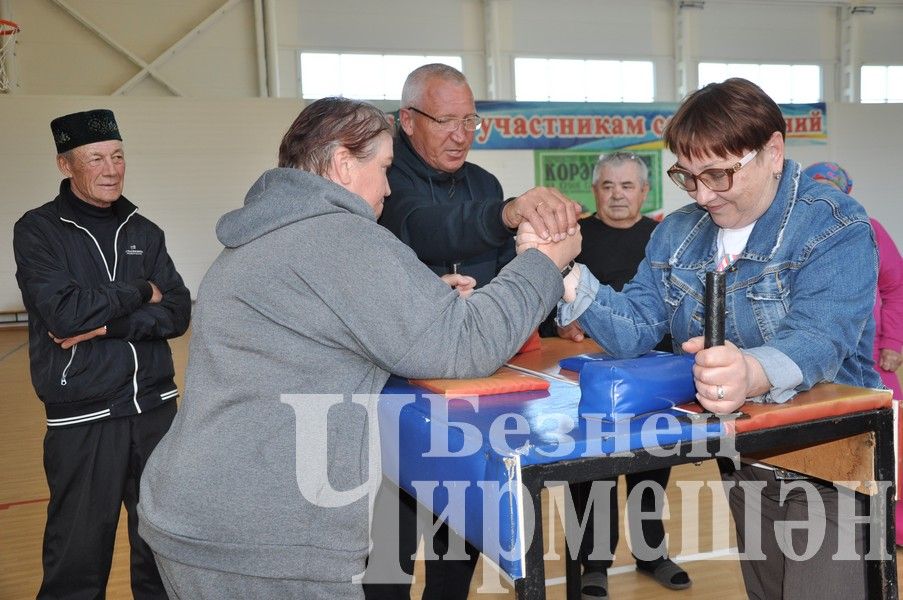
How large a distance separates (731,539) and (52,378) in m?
2.72

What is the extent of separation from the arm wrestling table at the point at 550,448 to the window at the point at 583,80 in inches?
487

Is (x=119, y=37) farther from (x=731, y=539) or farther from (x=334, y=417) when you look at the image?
(x=334, y=417)

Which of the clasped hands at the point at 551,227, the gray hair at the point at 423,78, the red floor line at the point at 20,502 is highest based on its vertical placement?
the gray hair at the point at 423,78

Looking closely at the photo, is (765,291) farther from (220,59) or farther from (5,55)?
(5,55)

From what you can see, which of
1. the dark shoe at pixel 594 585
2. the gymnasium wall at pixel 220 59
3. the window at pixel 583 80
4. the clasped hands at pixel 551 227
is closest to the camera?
the clasped hands at pixel 551 227

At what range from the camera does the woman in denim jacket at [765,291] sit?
1438 mm

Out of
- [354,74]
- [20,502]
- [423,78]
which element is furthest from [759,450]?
[354,74]

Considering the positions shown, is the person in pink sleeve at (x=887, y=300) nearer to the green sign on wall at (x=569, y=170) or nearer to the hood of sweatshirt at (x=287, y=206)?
the hood of sweatshirt at (x=287, y=206)

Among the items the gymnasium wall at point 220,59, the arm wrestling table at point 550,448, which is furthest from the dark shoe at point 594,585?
the gymnasium wall at point 220,59

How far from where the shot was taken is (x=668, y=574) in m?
3.12

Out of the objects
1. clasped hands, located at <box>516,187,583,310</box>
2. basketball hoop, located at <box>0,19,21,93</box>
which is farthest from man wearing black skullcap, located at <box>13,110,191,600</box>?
basketball hoop, located at <box>0,19,21,93</box>

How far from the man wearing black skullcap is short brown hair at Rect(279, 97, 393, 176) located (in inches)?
55.0

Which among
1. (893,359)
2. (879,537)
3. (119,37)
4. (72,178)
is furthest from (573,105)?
(879,537)

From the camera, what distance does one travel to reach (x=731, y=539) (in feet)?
11.4
